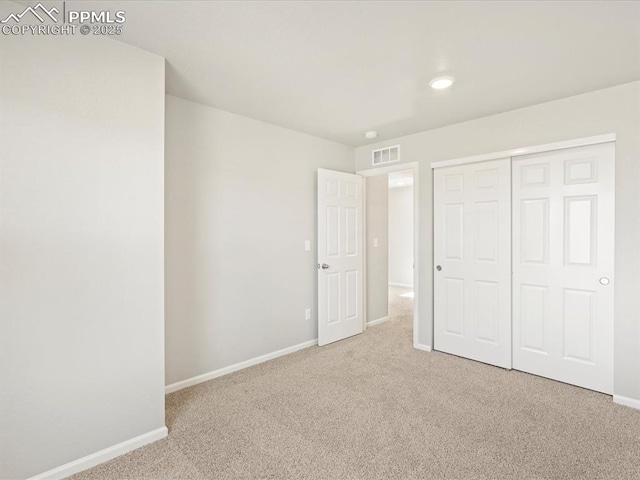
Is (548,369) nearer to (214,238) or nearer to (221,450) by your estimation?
(221,450)

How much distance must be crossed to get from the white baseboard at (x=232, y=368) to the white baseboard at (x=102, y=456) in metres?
0.68

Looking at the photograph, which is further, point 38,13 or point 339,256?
point 339,256

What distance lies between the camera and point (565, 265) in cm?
293

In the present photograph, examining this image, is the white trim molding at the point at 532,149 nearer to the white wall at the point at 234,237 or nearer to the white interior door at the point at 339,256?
the white interior door at the point at 339,256

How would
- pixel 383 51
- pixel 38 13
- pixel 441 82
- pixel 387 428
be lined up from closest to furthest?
pixel 38 13
pixel 383 51
pixel 387 428
pixel 441 82

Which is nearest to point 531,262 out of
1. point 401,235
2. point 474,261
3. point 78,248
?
point 474,261

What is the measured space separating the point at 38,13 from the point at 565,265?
413 cm

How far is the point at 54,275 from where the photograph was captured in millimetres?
1779

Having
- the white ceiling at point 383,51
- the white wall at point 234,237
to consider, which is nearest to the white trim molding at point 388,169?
the white wall at point 234,237

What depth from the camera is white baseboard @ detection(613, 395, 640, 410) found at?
252 cm

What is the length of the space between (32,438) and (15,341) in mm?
530
